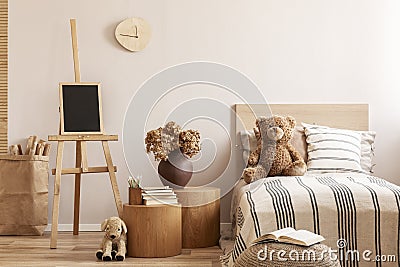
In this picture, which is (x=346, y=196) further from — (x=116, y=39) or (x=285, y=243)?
(x=116, y=39)

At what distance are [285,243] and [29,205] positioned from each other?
267cm

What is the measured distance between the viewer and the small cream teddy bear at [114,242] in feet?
13.1

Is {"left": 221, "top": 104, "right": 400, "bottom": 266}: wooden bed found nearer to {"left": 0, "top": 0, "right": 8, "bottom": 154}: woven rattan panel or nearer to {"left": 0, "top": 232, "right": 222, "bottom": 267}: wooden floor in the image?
{"left": 0, "top": 232, "right": 222, "bottom": 267}: wooden floor

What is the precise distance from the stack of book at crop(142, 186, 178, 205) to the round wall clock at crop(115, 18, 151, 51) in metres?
1.36

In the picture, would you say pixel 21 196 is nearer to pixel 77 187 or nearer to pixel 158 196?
pixel 77 187

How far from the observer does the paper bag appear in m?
4.93

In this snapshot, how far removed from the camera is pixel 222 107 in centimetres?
515

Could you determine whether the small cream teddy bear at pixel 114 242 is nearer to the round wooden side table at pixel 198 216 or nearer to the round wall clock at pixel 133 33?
the round wooden side table at pixel 198 216

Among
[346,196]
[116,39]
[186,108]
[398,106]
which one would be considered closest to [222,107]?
[186,108]

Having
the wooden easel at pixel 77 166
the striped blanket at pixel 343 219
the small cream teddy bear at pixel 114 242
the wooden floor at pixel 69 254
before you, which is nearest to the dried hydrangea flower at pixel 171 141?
the wooden easel at pixel 77 166

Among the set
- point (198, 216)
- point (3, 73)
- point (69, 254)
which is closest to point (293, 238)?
point (198, 216)

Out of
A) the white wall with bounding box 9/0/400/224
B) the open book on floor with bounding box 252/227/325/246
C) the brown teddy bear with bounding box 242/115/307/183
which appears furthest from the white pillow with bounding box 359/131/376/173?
the open book on floor with bounding box 252/227/325/246

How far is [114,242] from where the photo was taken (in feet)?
13.5

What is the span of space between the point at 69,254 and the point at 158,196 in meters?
0.67
